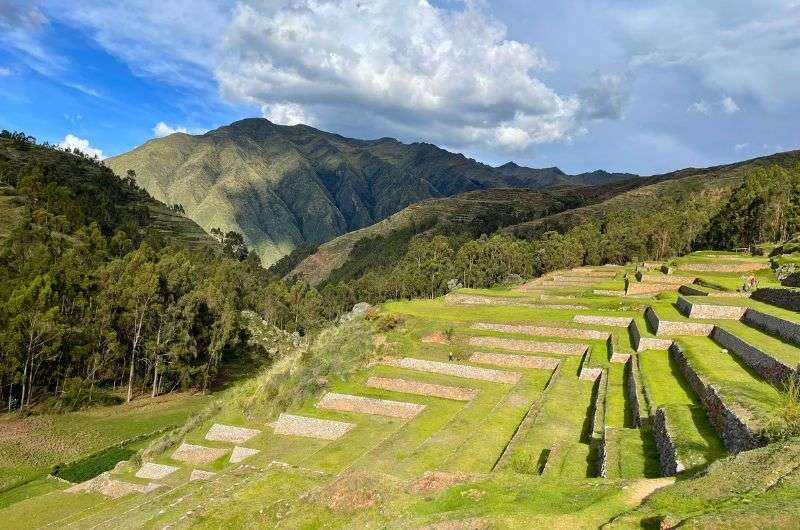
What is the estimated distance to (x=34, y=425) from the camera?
43.9m

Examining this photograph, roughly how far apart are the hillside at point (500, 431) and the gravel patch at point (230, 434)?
2.9 inches

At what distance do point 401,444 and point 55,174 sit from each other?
419 ft

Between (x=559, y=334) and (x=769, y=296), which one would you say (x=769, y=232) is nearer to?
(x=769, y=296)

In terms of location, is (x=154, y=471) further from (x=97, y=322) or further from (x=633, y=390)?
(x=97, y=322)

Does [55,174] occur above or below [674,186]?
below

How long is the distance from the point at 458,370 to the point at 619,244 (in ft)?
225

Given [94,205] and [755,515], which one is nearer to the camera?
[755,515]

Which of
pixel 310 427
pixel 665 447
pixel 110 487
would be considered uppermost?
pixel 665 447

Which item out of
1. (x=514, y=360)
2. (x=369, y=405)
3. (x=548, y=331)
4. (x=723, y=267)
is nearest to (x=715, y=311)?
(x=548, y=331)

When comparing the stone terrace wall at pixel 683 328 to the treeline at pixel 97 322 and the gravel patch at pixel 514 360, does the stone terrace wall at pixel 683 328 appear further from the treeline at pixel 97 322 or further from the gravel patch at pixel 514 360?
the treeline at pixel 97 322

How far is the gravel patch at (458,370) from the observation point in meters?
29.4

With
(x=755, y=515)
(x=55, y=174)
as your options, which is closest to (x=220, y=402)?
(x=755, y=515)

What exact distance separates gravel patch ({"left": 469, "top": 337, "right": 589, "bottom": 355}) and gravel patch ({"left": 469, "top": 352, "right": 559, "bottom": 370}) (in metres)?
1.72

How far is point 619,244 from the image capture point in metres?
89.9
